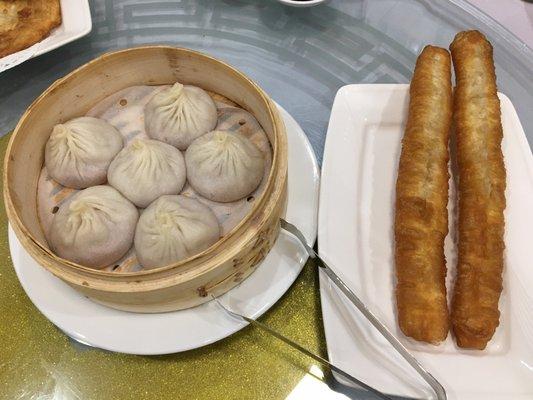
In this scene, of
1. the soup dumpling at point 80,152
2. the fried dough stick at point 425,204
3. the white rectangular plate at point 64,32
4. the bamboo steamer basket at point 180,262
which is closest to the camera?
the bamboo steamer basket at point 180,262

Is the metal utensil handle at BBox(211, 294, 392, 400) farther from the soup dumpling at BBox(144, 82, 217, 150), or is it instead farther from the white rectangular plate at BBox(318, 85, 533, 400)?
the soup dumpling at BBox(144, 82, 217, 150)

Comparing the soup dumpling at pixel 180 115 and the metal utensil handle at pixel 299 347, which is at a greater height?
the soup dumpling at pixel 180 115

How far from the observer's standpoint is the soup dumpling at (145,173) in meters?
1.20

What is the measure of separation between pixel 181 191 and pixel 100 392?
51 cm

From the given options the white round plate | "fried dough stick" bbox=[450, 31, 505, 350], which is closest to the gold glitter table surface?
the white round plate

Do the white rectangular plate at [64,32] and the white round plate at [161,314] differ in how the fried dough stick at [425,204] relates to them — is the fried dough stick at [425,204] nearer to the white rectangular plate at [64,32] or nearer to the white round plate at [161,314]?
the white round plate at [161,314]

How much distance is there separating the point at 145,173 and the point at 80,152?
0.55 ft

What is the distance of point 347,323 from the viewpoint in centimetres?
116

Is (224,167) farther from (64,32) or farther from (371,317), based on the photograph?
(64,32)

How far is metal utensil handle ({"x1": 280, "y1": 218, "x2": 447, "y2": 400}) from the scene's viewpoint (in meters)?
1.07

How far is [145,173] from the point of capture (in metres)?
1.21

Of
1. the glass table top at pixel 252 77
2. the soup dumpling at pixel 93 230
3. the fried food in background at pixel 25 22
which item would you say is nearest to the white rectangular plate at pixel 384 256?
the glass table top at pixel 252 77

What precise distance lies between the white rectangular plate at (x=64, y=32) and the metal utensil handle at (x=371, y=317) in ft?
2.83

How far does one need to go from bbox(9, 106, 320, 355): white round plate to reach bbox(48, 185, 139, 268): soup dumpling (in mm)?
108
